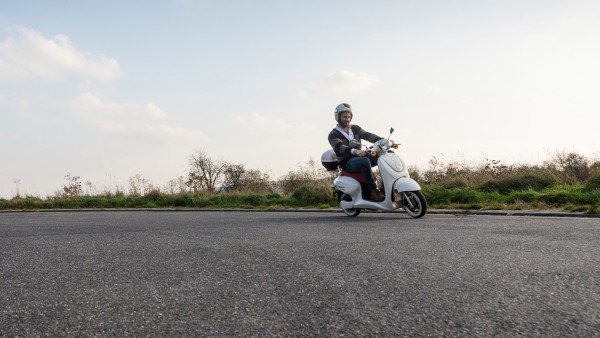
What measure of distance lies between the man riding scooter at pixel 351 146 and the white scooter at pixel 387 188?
0.46 feet

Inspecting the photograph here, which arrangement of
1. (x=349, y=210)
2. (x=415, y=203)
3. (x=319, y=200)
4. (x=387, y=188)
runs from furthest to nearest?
(x=319, y=200) → (x=349, y=210) → (x=387, y=188) → (x=415, y=203)

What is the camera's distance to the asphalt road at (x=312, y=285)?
262 centimetres

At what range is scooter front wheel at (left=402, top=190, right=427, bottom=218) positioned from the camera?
340 inches

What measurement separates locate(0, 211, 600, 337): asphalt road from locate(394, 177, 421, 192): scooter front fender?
212cm

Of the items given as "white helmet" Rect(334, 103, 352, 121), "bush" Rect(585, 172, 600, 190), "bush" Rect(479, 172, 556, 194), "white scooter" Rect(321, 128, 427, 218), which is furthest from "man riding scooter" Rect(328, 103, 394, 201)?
"bush" Rect(585, 172, 600, 190)

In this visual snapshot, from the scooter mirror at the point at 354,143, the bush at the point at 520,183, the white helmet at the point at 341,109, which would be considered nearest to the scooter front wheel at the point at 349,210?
the scooter mirror at the point at 354,143

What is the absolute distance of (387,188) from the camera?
895cm

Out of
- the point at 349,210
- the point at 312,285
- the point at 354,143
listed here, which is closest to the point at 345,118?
the point at 354,143

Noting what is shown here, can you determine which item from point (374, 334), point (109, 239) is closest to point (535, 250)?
point (374, 334)

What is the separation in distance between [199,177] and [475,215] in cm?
1705

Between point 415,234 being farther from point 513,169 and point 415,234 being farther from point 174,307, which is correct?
point 513,169

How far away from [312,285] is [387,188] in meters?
5.62

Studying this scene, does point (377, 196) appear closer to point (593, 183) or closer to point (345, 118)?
point (345, 118)

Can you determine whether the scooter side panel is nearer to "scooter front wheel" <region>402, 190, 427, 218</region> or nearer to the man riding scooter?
the man riding scooter
